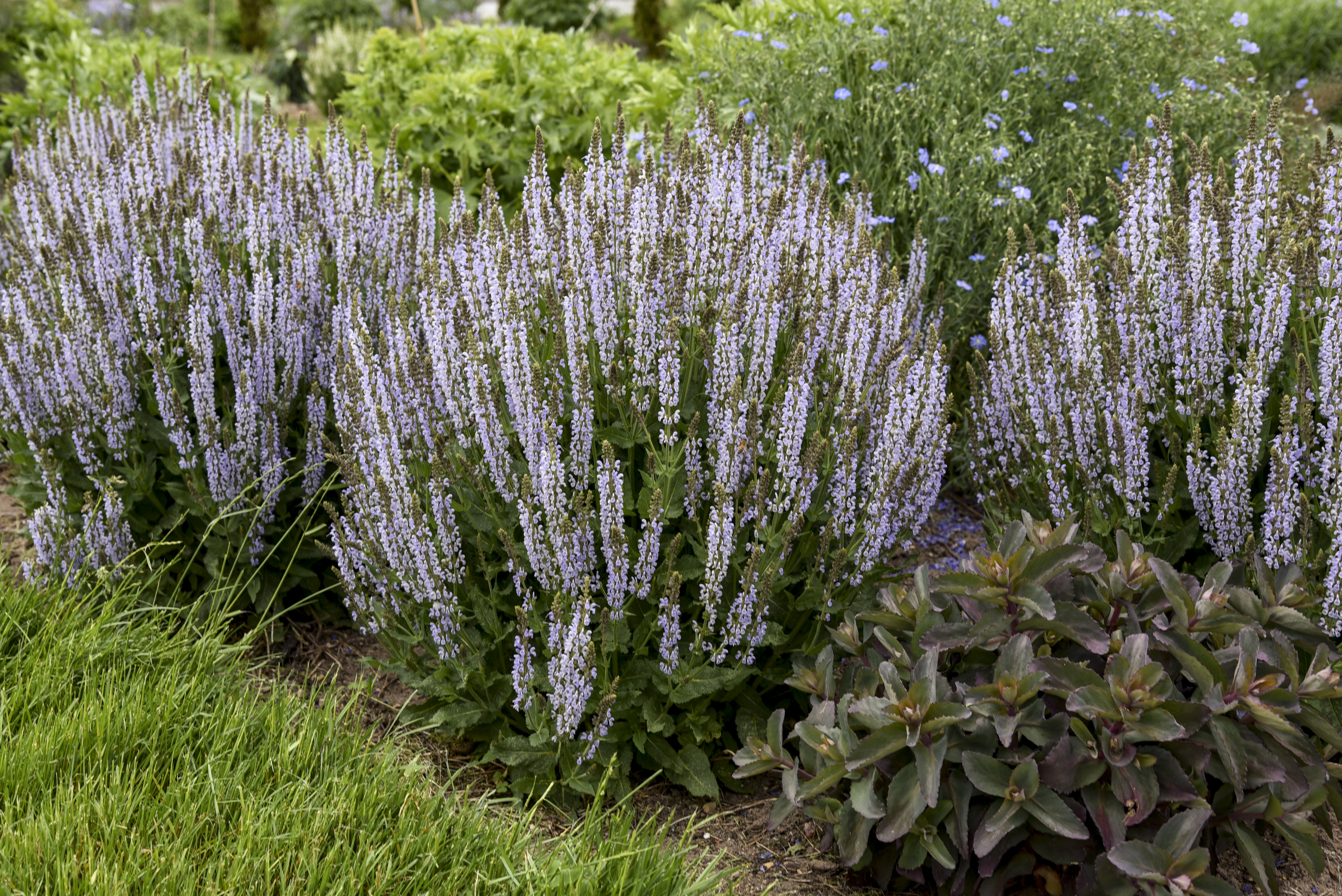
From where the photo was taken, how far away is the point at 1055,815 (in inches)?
90.7

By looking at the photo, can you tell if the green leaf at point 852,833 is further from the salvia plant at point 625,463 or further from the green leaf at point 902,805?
the salvia plant at point 625,463

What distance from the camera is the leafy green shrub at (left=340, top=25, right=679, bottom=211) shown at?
21.7 ft

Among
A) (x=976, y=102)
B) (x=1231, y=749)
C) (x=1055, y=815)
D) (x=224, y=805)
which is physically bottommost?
(x=224, y=805)

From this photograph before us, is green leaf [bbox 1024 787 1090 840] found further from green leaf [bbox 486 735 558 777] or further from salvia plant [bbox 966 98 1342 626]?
green leaf [bbox 486 735 558 777]

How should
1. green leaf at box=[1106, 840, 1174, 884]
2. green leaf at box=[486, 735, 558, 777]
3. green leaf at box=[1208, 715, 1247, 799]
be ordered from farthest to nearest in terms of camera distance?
green leaf at box=[486, 735, 558, 777]
green leaf at box=[1208, 715, 1247, 799]
green leaf at box=[1106, 840, 1174, 884]

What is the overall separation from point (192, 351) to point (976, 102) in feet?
12.8

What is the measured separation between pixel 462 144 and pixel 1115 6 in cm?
399

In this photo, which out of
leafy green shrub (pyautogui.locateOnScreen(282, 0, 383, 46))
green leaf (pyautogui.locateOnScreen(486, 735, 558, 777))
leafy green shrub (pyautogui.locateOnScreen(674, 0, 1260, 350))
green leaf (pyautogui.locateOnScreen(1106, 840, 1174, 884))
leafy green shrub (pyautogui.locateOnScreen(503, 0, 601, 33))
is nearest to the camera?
green leaf (pyautogui.locateOnScreen(1106, 840, 1174, 884))

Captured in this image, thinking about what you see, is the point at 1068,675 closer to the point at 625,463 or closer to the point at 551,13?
the point at 625,463

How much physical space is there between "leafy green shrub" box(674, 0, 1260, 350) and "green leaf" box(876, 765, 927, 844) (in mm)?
2779

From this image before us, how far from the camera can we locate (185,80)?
5.35 metres

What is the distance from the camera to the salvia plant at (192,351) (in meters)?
3.56

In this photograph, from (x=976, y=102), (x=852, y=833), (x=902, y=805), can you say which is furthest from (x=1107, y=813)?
(x=976, y=102)

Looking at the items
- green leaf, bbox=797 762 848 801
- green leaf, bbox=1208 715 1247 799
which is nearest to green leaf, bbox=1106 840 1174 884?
green leaf, bbox=1208 715 1247 799
